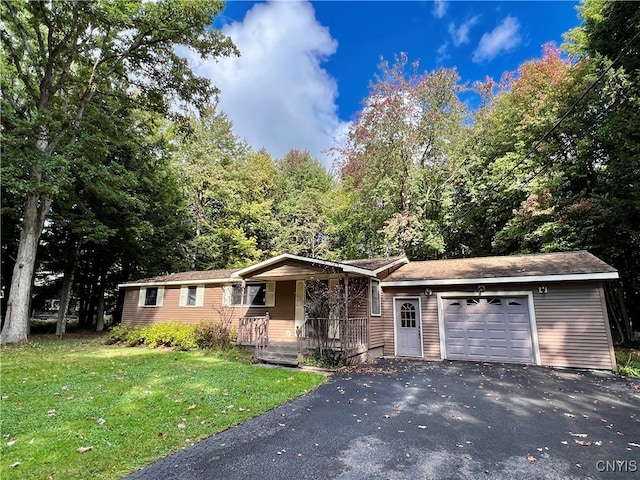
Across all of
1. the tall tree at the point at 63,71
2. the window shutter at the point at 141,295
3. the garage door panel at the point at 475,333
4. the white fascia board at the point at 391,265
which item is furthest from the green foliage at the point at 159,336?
the garage door panel at the point at 475,333

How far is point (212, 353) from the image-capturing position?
1051 centimetres

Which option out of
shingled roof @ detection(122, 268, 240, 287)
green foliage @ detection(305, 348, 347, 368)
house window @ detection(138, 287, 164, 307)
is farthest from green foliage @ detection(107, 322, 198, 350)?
green foliage @ detection(305, 348, 347, 368)

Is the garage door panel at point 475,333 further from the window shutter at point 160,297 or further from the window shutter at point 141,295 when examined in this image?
the window shutter at point 141,295

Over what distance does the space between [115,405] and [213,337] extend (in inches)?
247

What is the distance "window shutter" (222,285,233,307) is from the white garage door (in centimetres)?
839

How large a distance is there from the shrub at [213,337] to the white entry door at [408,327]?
18.9ft

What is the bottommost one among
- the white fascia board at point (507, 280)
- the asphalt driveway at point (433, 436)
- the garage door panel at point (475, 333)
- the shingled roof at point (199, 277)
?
the asphalt driveway at point (433, 436)

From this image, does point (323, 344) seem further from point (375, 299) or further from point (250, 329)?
point (250, 329)

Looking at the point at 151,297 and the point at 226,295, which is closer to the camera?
the point at 226,295

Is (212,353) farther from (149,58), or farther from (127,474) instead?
(149,58)

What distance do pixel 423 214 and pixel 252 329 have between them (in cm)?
1166

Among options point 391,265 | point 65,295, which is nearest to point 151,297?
point 65,295

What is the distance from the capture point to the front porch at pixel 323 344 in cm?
902

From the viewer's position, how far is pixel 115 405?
203 inches
